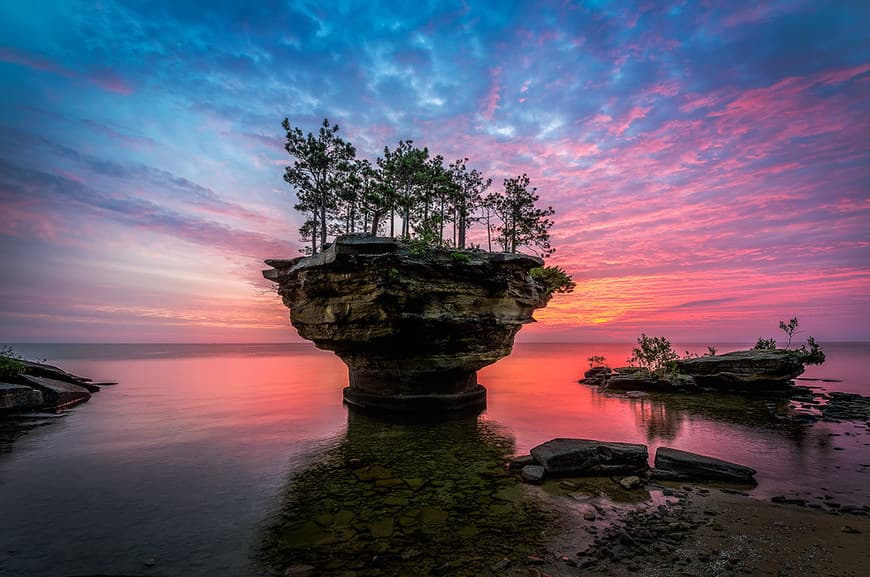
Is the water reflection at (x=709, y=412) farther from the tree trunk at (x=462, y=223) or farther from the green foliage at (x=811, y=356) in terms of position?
the tree trunk at (x=462, y=223)

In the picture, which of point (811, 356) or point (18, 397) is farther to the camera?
point (811, 356)

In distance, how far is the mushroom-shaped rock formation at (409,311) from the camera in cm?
2000

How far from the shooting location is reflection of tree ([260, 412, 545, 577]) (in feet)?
24.5

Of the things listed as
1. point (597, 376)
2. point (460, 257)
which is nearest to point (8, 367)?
point (460, 257)

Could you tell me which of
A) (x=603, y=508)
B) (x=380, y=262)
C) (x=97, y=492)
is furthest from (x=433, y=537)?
(x=380, y=262)

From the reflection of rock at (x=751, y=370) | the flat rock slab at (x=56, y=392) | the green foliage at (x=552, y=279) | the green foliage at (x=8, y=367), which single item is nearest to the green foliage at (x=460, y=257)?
the green foliage at (x=552, y=279)

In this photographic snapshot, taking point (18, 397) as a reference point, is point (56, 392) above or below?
below

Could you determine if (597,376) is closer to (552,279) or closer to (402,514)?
(552,279)

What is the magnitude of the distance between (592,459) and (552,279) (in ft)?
58.8

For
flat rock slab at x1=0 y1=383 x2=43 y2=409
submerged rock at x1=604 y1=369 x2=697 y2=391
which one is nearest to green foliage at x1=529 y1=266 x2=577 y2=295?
submerged rock at x1=604 y1=369 x2=697 y2=391

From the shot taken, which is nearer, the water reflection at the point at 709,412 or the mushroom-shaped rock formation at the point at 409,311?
the water reflection at the point at 709,412

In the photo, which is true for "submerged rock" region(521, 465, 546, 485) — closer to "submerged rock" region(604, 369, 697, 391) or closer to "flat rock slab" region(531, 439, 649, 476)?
"flat rock slab" region(531, 439, 649, 476)

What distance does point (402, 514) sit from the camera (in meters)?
9.51

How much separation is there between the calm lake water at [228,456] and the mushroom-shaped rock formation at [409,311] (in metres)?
3.50
